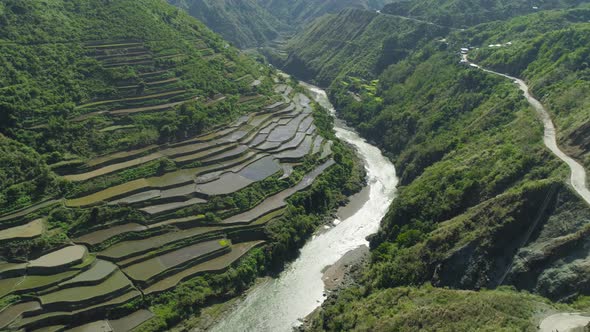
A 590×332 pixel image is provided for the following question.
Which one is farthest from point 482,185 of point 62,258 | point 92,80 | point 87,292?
point 92,80

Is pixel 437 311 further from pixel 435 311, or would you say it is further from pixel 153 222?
pixel 153 222

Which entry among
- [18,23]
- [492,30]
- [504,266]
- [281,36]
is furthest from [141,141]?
[281,36]

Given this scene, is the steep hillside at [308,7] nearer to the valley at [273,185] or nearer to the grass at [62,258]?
the valley at [273,185]

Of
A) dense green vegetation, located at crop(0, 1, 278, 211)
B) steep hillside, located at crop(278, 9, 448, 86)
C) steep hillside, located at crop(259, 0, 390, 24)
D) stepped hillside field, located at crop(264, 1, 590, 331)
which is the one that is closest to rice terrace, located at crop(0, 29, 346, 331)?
dense green vegetation, located at crop(0, 1, 278, 211)

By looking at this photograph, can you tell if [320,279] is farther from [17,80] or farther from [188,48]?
[188,48]

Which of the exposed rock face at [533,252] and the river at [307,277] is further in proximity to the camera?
the river at [307,277]

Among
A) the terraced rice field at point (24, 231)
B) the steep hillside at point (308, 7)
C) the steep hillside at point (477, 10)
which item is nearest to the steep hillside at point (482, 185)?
the steep hillside at point (477, 10)

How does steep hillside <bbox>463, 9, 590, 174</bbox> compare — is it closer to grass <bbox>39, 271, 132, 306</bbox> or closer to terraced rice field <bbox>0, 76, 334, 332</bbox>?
terraced rice field <bbox>0, 76, 334, 332</bbox>
